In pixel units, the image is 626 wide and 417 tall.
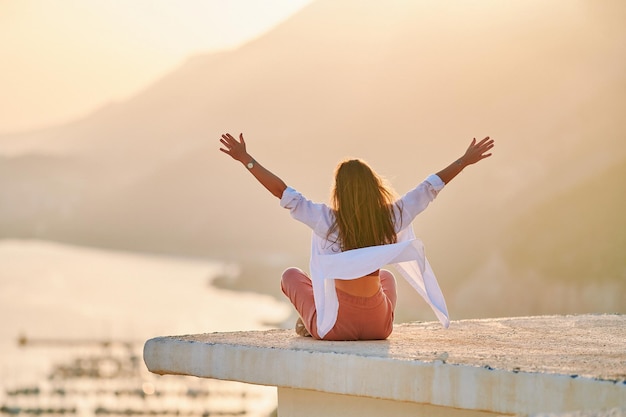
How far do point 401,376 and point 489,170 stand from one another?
3347 inches

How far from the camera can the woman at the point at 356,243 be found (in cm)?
625

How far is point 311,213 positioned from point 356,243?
14.0 inches

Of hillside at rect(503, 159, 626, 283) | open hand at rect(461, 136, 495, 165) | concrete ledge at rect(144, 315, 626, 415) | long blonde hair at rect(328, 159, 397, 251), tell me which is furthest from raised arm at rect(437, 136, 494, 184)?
hillside at rect(503, 159, 626, 283)

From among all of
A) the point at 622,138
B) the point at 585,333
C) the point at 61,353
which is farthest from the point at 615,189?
the point at 585,333

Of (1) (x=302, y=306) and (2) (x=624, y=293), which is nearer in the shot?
(1) (x=302, y=306)

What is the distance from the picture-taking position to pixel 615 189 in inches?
3031

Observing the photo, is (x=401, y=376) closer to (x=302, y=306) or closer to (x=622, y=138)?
(x=302, y=306)

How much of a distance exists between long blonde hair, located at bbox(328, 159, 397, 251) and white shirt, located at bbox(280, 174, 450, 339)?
0.22 feet

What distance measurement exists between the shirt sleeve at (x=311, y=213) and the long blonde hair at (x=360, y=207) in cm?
5

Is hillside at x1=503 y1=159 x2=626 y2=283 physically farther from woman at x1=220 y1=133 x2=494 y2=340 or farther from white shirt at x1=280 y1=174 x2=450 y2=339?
white shirt at x1=280 y1=174 x2=450 y2=339

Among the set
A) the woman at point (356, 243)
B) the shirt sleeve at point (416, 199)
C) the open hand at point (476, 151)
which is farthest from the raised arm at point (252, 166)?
the open hand at point (476, 151)

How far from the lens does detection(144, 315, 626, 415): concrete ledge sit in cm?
470

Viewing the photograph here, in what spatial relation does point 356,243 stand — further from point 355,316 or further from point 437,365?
point 437,365

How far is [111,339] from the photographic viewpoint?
9619cm
